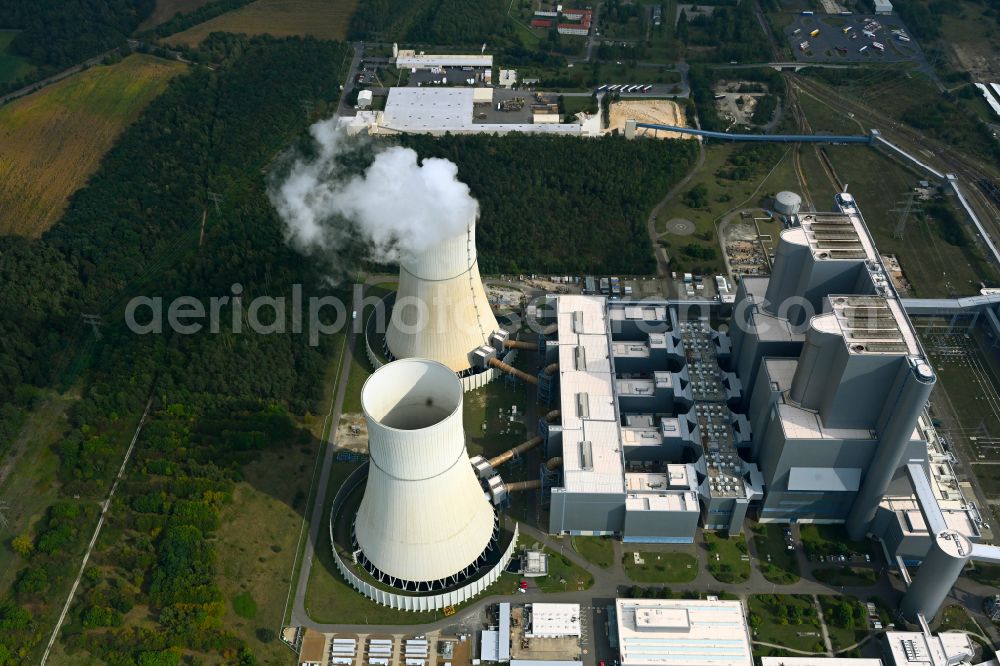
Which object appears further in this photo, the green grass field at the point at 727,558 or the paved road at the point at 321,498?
the green grass field at the point at 727,558

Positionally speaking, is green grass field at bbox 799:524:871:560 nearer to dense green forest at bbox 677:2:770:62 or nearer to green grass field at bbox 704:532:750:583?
green grass field at bbox 704:532:750:583

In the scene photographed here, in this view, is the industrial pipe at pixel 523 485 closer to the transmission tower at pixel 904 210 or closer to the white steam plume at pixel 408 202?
the white steam plume at pixel 408 202

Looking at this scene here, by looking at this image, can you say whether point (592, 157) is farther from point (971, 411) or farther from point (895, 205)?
point (971, 411)

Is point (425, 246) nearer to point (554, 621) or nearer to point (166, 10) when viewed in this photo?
point (554, 621)

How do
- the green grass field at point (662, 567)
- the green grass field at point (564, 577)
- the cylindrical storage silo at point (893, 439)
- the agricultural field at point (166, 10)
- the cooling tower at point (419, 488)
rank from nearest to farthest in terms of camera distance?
the cooling tower at point (419, 488), the cylindrical storage silo at point (893, 439), the green grass field at point (564, 577), the green grass field at point (662, 567), the agricultural field at point (166, 10)

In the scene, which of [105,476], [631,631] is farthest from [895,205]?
[105,476]

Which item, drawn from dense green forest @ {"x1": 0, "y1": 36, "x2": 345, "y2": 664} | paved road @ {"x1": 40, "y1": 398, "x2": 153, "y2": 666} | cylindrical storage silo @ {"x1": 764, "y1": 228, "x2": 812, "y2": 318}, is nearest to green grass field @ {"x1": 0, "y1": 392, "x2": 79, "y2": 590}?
dense green forest @ {"x1": 0, "y1": 36, "x2": 345, "y2": 664}

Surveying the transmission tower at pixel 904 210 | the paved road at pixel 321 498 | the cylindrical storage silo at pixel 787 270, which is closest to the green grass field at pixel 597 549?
the paved road at pixel 321 498
